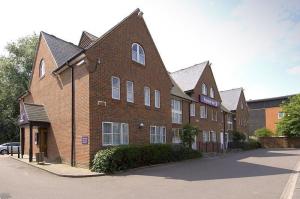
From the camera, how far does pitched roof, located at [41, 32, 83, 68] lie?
23.2 metres

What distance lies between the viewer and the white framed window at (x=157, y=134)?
24.0m

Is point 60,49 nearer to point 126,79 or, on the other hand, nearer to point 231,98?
point 126,79

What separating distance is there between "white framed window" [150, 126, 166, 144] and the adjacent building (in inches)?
1907

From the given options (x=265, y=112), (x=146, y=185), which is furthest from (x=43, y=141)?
(x=265, y=112)

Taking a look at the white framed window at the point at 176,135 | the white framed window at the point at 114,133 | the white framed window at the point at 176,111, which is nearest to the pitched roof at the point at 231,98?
the white framed window at the point at 176,111

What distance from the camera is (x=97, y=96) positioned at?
1898 cm

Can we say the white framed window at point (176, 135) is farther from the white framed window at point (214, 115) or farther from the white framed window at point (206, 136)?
the white framed window at point (214, 115)

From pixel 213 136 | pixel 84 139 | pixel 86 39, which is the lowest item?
pixel 213 136

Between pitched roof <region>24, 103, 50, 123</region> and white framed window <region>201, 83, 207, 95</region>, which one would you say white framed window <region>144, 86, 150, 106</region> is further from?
white framed window <region>201, 83, 207, 95</region>

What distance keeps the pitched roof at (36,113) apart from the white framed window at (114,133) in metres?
5.46

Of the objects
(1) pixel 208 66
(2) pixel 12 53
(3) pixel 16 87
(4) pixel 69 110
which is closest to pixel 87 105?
(4) pixel 69 110

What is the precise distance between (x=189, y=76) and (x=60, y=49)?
57.1 ft

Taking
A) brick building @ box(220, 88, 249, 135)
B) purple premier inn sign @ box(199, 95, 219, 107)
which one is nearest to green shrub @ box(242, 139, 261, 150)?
brick building @ box(220, 88, 249, 135)

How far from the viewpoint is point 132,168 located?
18.4 m
